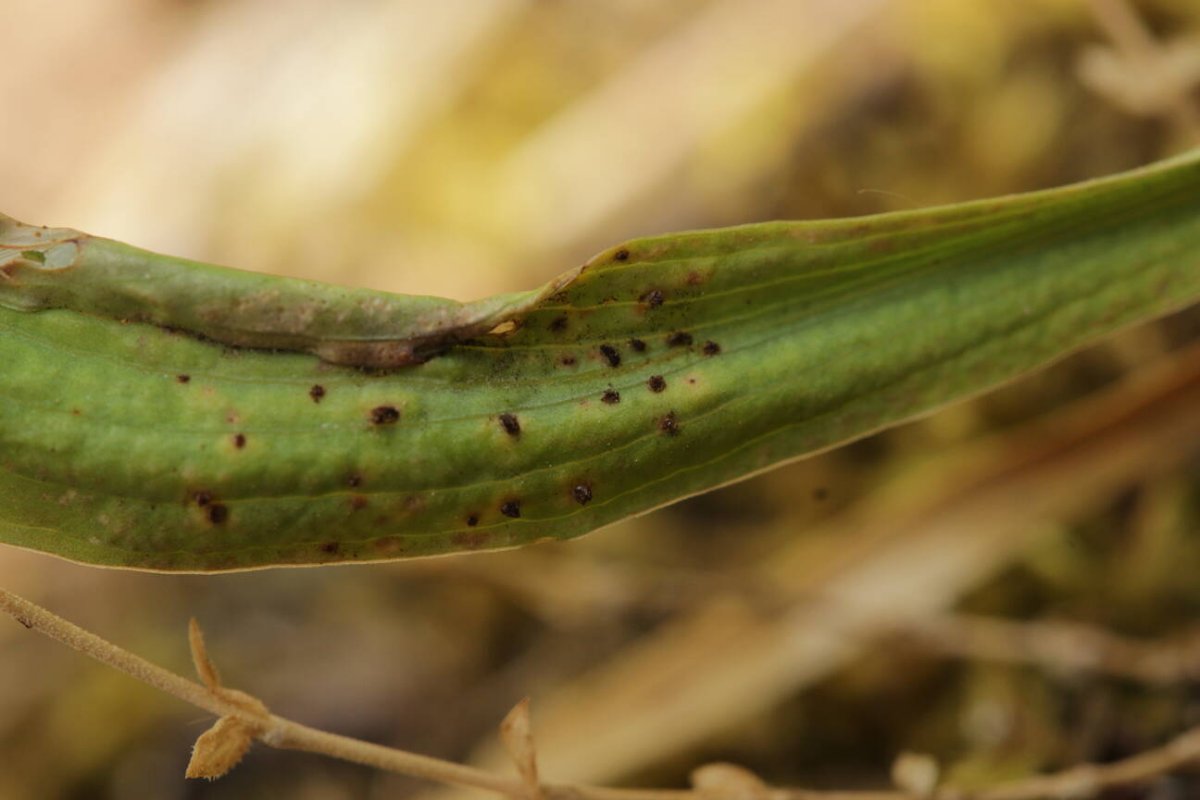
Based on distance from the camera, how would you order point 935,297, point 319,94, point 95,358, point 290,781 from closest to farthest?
point 95,358
point 935,297
point 290,781
point 319,94

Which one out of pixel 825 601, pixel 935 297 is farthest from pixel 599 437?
pixel 825 601

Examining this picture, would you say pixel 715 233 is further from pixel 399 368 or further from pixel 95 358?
pixel 95 358

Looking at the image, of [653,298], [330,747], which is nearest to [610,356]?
[653,298]

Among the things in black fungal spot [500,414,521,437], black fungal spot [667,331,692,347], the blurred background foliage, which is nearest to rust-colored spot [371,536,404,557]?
black fungal spot [500,414,521,437]

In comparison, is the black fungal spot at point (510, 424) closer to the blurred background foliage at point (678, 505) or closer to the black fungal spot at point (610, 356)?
the black fungal spot at point (610, 356)

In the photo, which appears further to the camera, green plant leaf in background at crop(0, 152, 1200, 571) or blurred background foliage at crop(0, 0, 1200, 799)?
blurred background foliage at crop(0, 0, 1200, 799)

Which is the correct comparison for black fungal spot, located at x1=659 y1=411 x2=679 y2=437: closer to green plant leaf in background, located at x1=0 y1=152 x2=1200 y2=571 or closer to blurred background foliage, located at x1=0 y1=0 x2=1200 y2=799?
green plant leaf in background, located at x1=0 y1=152 x2=1200 y2=571

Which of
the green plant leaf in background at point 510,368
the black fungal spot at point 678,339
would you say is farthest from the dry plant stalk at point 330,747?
the black fungal spot at point 678,339
